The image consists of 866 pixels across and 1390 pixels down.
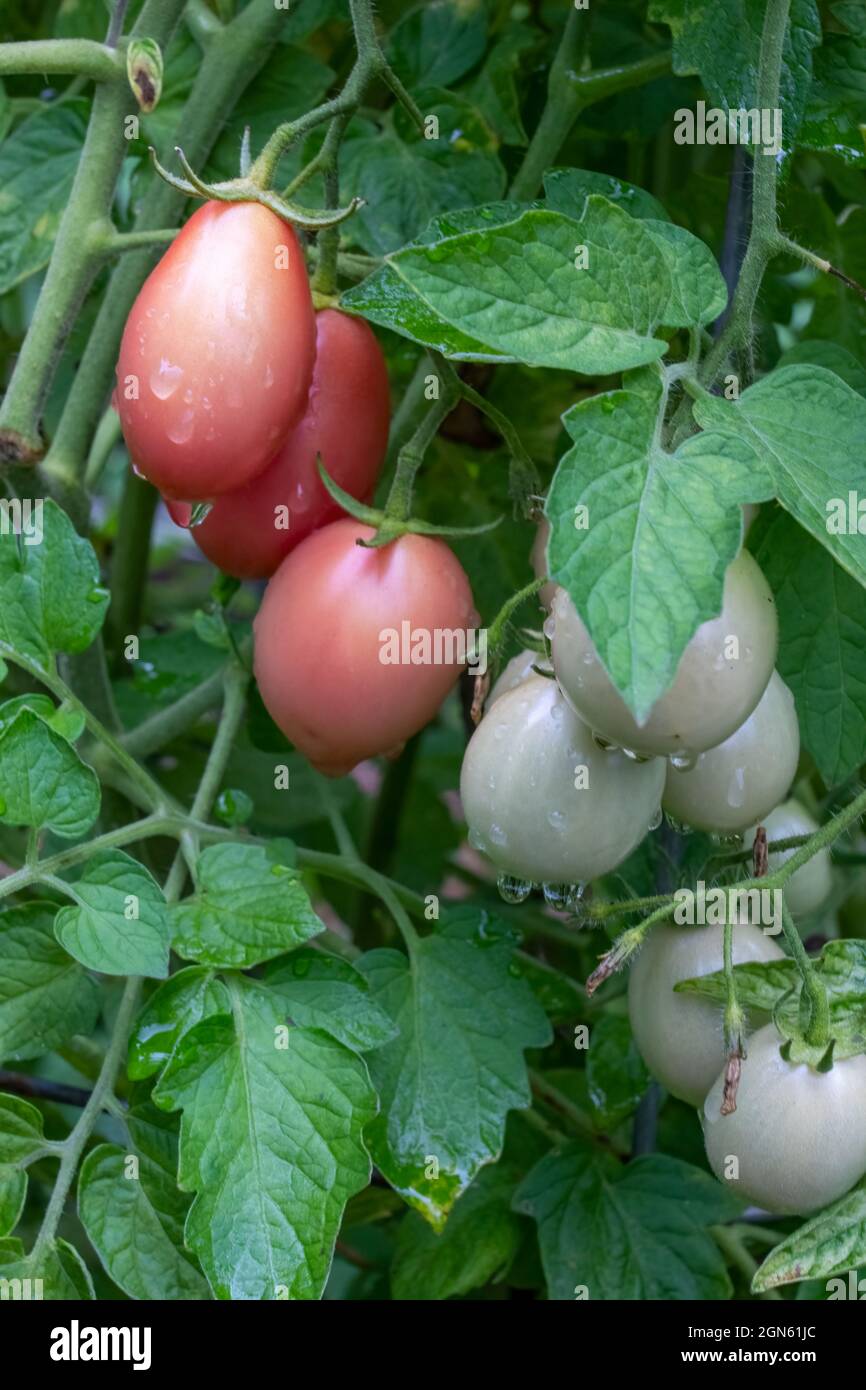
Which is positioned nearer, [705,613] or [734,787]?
[705,613]

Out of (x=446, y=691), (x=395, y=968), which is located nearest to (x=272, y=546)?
(x=446, y=691)

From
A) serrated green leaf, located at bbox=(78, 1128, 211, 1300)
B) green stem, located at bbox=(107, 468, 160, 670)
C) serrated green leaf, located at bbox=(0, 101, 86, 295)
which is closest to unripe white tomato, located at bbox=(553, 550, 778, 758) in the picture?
serrated green leaf, located at bbox=(78, 1128, 211, 1300)

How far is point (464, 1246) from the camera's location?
80cm

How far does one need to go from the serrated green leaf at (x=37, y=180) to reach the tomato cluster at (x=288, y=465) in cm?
20

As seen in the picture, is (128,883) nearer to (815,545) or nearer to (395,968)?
(395,968)

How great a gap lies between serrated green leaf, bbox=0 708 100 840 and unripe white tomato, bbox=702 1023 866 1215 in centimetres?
29

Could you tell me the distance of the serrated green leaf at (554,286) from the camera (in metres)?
0.48

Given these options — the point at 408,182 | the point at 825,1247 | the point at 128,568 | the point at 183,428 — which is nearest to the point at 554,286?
the point at 183,428

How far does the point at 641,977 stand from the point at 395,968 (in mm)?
140

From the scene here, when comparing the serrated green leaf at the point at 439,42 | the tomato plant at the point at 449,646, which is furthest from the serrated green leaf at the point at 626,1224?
the serrated green leaf at the point at 439,42

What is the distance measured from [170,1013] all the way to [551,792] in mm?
212

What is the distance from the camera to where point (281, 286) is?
583mm

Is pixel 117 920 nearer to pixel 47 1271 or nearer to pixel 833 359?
pixel 47 1271
